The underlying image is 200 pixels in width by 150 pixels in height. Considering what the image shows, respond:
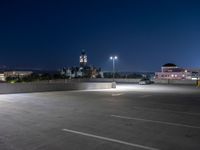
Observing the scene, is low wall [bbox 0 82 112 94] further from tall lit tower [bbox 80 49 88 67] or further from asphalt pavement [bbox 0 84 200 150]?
tall lit tower [bbox 80 49 88 67]

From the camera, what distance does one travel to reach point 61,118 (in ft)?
33.5

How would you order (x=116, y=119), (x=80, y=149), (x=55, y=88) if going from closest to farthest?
(x=80, y=149), (x=116, y=119), (x=55, y=88)

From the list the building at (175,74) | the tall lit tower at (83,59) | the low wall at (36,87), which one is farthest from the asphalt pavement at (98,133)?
the tall lit tower at (83,59)

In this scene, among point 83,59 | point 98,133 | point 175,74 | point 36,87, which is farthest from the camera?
point 83,59

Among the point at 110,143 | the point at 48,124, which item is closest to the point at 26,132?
the point at 48,124

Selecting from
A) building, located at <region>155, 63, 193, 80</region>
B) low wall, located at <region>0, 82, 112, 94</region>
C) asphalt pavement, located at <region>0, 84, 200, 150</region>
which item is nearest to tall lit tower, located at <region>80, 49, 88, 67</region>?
building, located at <region>155, 63, 193, 80</region>

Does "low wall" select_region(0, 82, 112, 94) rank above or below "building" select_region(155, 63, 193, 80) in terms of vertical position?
below

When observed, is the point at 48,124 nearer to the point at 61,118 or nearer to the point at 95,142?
the point at 61,118

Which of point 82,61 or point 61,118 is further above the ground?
point 82,61

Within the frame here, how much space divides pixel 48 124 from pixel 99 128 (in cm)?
212

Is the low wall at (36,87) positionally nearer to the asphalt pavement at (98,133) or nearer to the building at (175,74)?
the asphalt pavement at (98,133)

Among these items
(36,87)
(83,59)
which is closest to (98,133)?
(36,87)

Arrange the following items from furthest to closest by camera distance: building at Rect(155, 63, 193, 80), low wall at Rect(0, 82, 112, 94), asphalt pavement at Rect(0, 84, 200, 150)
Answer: building at Rect(155, 63, 193, 80)
low wall at Rect(0, 82, 112, 94)
asphalt pavement at Rect(0, 84, 200, 150)

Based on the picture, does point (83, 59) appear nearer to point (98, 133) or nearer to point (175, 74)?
point (175, 74)
